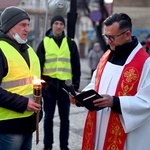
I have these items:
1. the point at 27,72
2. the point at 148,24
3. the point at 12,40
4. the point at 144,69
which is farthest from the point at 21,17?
the point at 148,24

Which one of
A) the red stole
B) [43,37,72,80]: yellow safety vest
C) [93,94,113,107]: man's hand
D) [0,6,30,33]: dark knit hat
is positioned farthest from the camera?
[43,37,72,80]: yellow safety vest

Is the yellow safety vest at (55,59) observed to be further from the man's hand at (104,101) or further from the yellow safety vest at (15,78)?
the man's hand at (104,101)

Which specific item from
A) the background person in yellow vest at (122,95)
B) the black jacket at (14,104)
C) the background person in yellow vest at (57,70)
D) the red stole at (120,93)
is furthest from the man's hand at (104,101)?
the background person in yellow vest at (57,70)

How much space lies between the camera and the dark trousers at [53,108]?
4805 mm

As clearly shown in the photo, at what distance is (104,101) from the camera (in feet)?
8.88

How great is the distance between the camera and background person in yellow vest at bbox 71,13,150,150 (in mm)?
2764

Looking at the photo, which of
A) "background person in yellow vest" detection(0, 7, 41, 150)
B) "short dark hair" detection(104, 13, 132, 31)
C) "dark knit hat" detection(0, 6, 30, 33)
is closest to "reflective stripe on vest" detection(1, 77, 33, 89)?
"background person in yellow vest" detection(0, 7, 41, 150)

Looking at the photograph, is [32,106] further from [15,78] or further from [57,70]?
[57,70]

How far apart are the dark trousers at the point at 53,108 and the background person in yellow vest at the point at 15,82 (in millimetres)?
1760

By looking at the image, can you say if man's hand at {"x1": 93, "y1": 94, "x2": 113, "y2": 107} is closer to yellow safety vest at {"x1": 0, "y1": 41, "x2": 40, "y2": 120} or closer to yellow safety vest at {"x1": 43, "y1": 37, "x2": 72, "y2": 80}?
yellow safety vest at {"x1": 0, "y1": 41, "x2": 40, "y2": 120}

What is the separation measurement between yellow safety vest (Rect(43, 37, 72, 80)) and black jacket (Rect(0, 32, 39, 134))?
5.78ft

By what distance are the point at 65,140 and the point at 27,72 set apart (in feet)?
7.31

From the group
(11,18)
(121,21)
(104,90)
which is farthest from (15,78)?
(121,21)

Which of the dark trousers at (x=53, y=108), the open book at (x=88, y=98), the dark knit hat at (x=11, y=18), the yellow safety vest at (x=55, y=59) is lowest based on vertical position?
the dark trousers at (x=53, y=108)
